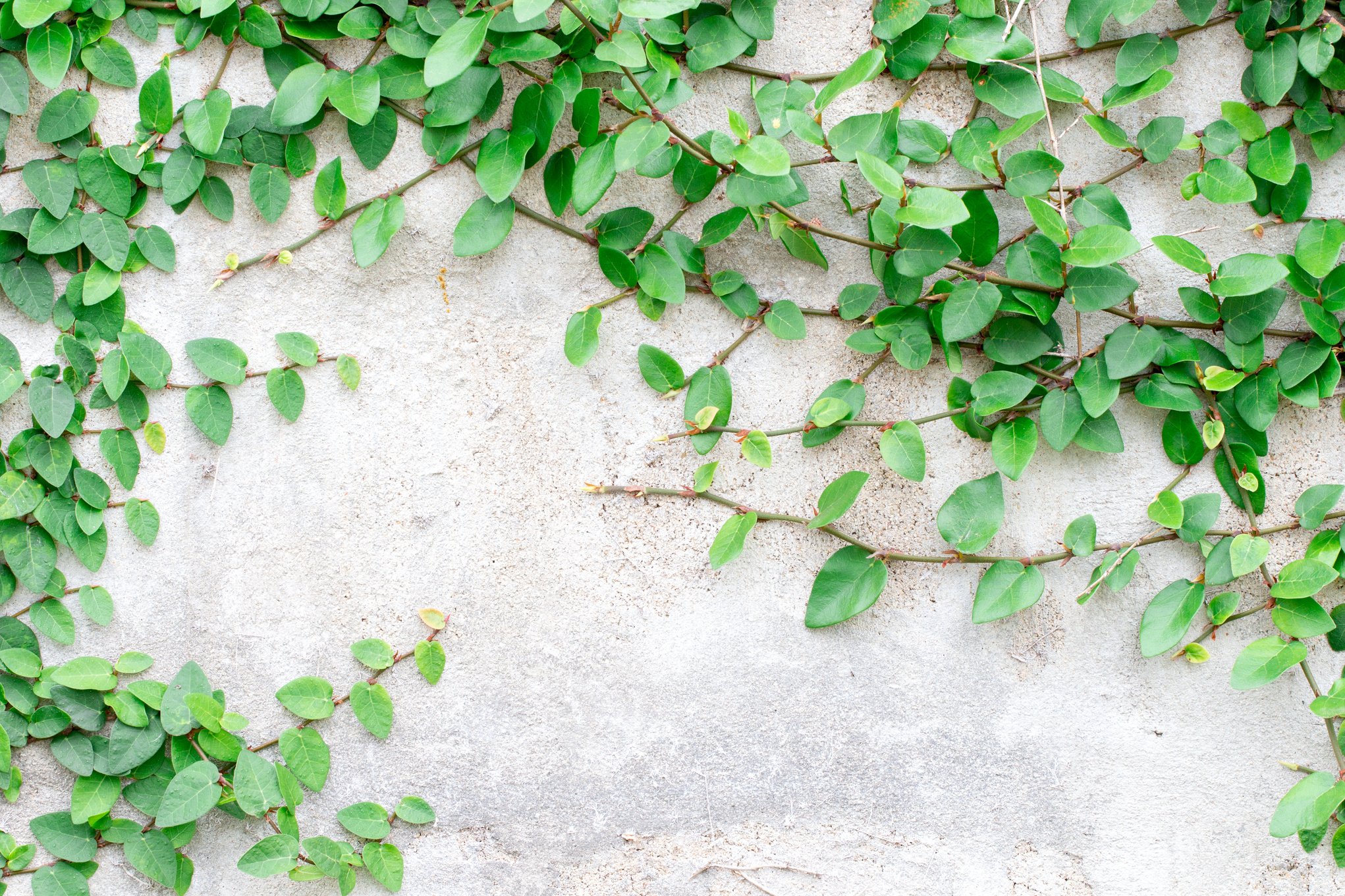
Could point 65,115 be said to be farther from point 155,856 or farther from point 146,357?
point 155,856

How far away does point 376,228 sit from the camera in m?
1.19

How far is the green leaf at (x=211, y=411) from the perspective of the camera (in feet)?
3.98

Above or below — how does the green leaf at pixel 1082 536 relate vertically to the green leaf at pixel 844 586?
above

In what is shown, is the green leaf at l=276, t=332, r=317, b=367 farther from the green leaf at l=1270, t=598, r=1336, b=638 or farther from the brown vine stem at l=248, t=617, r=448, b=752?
the green leaf at l=1270, t=598, r=1336, b=638

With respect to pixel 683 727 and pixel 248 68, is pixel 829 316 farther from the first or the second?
pixel 248 68

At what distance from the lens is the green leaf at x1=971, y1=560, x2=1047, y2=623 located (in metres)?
1.19

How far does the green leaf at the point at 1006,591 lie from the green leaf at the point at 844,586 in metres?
0.14

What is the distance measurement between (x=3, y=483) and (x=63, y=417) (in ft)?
0.45

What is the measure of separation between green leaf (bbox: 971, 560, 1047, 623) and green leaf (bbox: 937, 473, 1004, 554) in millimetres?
51

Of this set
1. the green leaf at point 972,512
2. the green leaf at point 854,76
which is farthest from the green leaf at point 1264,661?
the green leaf at point 854,76

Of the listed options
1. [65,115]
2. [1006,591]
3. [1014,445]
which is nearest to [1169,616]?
[1006,591]

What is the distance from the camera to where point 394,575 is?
4.10 ft

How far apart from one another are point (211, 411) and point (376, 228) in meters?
0.36

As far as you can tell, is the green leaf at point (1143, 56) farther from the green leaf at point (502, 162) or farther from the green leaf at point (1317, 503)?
the green leaf at point (502, 162)
